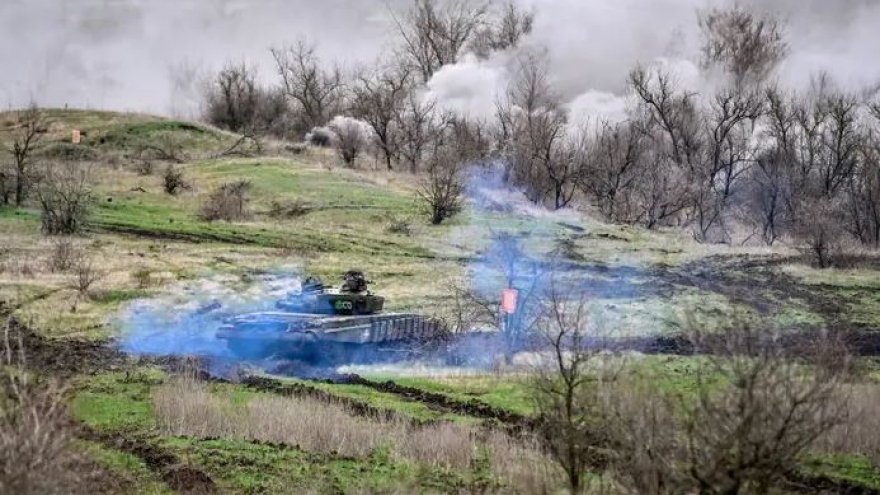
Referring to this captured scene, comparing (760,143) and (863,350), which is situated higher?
(760,143)

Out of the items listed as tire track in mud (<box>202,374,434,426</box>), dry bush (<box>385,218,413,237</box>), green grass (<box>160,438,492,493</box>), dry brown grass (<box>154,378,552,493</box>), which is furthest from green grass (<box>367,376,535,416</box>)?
dry bush (<box>385,218,413,237</box>)

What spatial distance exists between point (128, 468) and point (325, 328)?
1094 cm

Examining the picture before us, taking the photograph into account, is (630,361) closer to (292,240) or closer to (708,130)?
(292,240)

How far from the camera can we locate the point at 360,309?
98.2 feet

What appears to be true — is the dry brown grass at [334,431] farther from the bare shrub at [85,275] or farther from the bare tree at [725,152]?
the bare tree at [725,152]

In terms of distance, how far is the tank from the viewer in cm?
2789

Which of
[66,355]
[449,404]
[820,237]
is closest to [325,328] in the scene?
[449,404]

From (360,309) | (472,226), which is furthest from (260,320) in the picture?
(472,226)

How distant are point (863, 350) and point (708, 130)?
152 feet

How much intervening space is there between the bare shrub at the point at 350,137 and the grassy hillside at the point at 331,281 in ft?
8.88

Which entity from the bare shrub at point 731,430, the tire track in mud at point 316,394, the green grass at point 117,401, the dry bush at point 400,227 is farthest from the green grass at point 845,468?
the dry bush at point 400,227

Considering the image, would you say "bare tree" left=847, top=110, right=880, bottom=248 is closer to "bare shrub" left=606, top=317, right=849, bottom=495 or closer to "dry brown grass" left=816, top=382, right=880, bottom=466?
"dry brown grass" left=816, top=382, right=880, bottom=466

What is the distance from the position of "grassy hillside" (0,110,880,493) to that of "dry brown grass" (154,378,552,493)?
69 millimetres

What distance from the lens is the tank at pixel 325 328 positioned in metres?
27.9
